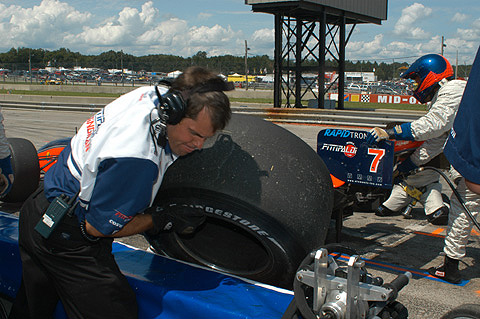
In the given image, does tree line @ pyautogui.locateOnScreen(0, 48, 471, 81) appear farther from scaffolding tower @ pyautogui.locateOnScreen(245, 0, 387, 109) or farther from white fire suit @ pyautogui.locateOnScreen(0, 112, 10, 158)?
white fire suit @ pyautogui.locateOnScreen(0, 112, 10, 158)

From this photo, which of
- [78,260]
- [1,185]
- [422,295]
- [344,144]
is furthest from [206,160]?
[1,185]

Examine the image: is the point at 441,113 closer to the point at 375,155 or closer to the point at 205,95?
the point at 375,155

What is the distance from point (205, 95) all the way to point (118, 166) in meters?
0.48

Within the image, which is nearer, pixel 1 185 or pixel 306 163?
pixel 306 163

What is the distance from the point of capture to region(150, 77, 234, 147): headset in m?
Result: 2.01

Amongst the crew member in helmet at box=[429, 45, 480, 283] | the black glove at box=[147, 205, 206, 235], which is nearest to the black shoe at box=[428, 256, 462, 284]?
the black glove at box=[147, 205, 206, 235]

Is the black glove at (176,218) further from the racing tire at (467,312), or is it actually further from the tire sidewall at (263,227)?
the racing tire at (467,312)

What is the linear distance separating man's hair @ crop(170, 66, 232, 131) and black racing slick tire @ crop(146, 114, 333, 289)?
42 cm

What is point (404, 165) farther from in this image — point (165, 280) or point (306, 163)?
point (165, 280)

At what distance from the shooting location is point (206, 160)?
100 inches

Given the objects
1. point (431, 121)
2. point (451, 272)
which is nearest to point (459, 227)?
point (451, 272)

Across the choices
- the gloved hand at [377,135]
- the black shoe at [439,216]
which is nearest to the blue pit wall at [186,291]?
the gloved hand at [377,135]

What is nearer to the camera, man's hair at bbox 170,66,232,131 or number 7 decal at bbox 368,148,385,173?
man's hair at bbox 170,66,232,131

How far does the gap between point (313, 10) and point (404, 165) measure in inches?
706
